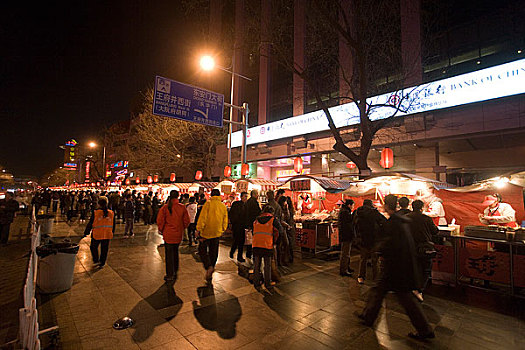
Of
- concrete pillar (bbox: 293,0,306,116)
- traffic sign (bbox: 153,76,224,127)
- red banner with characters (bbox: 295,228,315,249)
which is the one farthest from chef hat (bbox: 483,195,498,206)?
concrete pillar (bbox: 293,0,306,116)

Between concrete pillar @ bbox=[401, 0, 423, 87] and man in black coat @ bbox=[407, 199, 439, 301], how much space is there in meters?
11.0

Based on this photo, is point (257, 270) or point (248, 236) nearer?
point (257, 270)

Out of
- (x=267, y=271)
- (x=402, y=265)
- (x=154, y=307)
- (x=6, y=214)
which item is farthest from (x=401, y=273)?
(x=6, y=214)

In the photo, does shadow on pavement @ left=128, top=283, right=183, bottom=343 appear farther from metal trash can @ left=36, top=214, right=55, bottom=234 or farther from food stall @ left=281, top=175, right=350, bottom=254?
metal trash can @ left=36, top=214, right=55, bottom=234

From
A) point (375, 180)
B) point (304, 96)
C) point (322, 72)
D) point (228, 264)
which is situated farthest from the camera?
point (304, 96)

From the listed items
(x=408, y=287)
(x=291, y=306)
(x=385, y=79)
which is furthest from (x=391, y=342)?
(x=385, y=79)

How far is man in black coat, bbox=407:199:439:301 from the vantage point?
4.49 metres

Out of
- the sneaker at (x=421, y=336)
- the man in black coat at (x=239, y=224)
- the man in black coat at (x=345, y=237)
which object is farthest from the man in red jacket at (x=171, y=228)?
the sneaker at (x=421, y=336)

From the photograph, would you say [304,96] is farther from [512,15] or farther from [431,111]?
[512,15]

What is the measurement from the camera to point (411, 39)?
1397 cm

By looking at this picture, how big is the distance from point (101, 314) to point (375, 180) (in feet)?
29.5

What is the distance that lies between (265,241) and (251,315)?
→ 5.10 feet

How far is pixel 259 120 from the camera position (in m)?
23.3

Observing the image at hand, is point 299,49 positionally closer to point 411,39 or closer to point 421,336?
point 411,39
